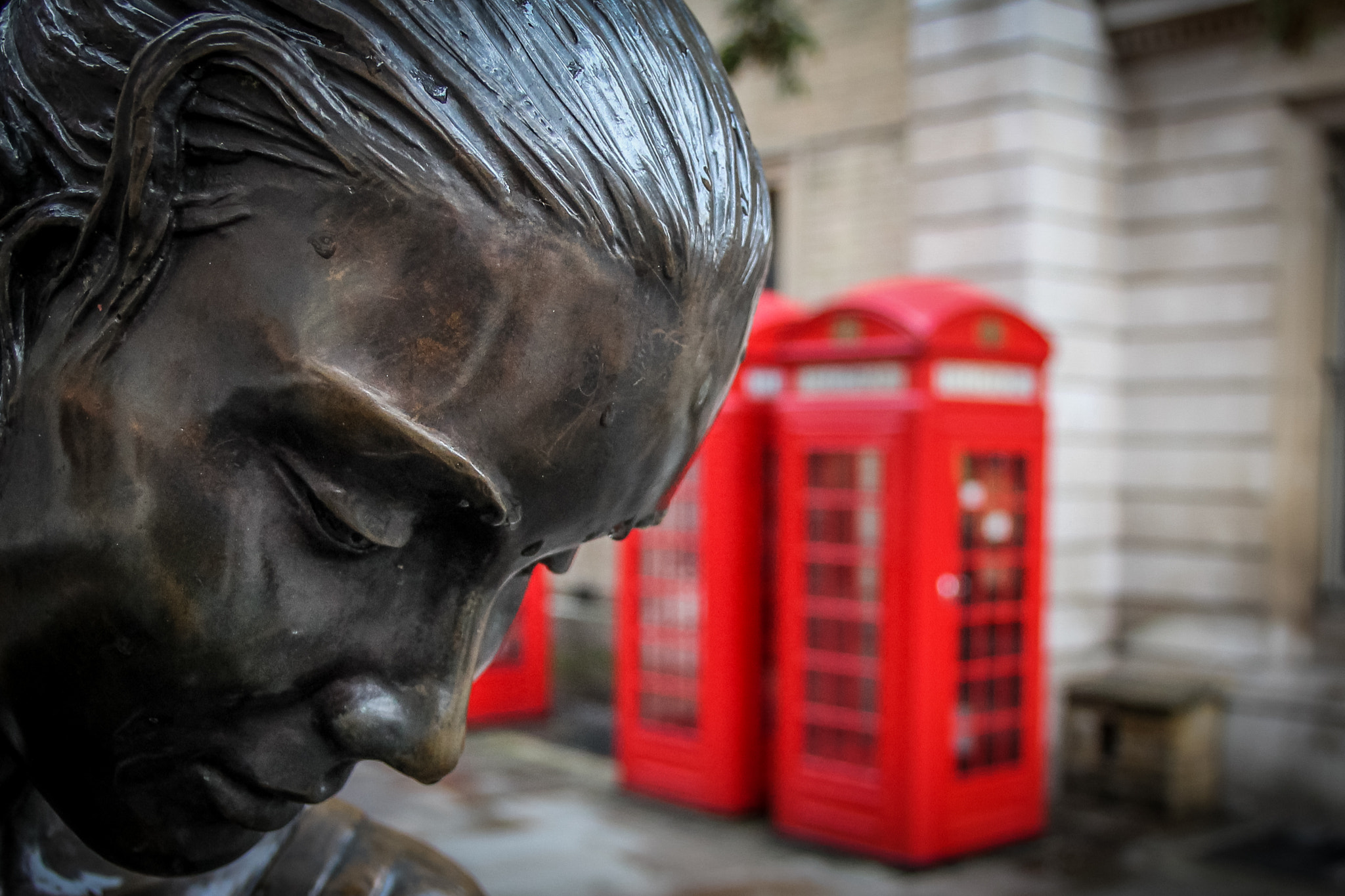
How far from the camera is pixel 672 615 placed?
6.08 meters

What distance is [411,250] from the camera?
15.9 inches

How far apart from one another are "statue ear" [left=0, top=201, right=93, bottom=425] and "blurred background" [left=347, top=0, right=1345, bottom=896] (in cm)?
551

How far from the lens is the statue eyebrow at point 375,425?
40 cm

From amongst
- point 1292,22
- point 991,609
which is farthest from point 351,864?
point 1292,22

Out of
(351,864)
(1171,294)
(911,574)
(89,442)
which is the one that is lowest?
(911,574)

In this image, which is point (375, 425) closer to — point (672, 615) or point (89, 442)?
point (89, 442)

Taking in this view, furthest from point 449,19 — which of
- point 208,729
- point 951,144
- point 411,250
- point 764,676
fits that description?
point 951,144

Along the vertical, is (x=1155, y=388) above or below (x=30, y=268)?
above

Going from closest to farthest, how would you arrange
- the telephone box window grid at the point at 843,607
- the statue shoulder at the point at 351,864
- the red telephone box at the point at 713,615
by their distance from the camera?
the statue shoulder at the point at 351,864, the telephone box window grid at the point at 843,607, the red telephone box at the point at 713,615

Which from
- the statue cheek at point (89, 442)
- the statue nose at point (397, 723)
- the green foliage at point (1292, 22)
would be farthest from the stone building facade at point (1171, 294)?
the statue cheek at point (89, 442)

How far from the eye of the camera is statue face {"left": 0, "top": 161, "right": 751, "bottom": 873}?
0.40 m

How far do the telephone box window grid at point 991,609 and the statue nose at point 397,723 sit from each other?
188 inches

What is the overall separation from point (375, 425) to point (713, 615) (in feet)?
18.0

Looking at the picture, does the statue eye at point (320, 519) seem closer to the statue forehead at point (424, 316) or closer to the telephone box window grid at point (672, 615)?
the statue forehead at point (424, 316)
